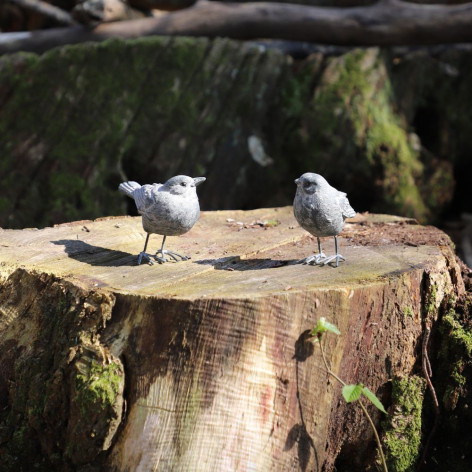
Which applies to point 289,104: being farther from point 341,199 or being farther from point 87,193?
point 341,199

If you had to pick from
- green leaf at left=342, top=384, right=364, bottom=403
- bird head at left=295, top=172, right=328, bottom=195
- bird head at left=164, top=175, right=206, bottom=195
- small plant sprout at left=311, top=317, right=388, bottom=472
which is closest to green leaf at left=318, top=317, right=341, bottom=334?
small plant sprout at left=311, top=317, right=388, bottom=472

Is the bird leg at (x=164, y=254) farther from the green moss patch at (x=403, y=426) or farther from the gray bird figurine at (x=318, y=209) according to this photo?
the green moss patch at (x=403, y=426)

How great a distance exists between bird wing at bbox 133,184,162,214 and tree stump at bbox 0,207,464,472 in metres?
0.28

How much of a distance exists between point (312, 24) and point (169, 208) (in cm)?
348

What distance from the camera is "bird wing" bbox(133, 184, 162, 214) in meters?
3.12

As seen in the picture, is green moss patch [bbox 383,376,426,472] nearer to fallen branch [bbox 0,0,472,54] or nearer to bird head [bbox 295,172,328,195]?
bird head [bbox 295,172,328,195]

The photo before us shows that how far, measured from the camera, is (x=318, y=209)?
300 cm

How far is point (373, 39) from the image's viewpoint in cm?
589

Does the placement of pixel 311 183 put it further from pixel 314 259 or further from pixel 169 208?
pixel 169 208

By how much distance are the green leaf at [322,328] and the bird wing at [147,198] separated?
107 centimetres

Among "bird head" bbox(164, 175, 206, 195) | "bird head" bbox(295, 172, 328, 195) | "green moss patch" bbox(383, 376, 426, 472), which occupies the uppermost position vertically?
"bird head" bbox(295, 172, 328, 195)

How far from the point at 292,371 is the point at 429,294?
0.84 meters

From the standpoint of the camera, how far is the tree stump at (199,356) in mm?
2408

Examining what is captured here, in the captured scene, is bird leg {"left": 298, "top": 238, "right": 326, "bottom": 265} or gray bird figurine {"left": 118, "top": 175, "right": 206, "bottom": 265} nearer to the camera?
bird leg {"left": 298, "top": 238, "right": 326, "bottom": 265}
